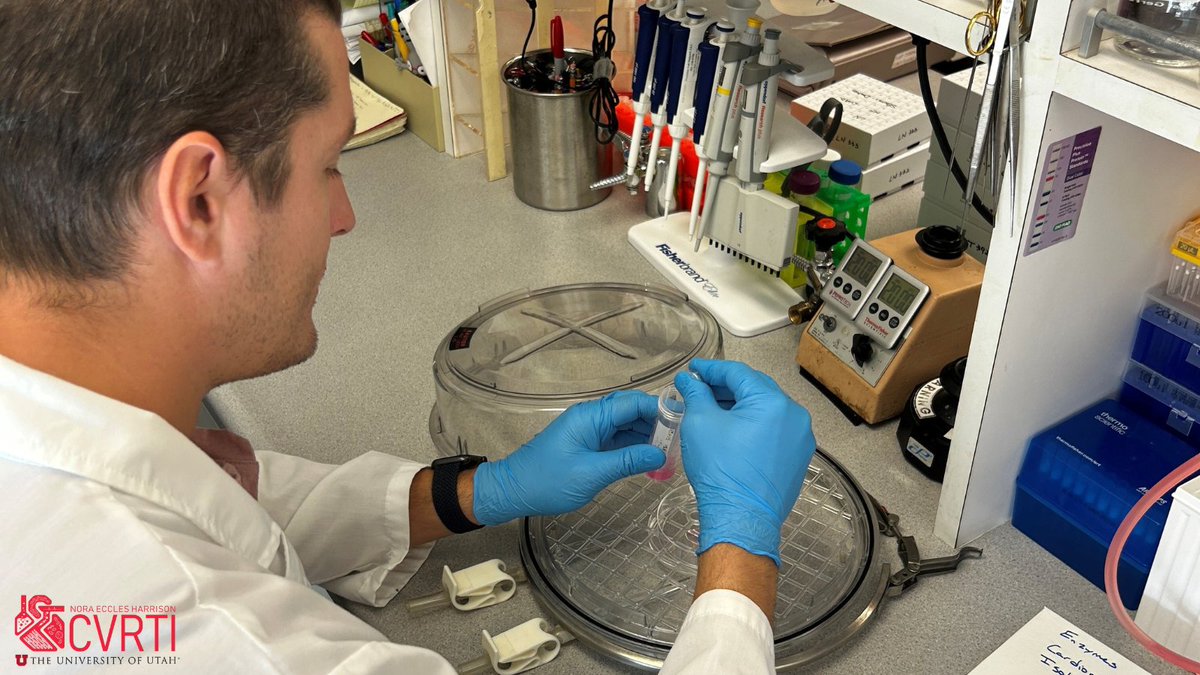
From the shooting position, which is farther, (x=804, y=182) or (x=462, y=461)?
(x=804, y=182)

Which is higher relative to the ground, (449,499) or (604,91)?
(604,91)

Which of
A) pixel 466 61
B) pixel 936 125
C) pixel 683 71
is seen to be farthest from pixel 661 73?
pixel 466 61

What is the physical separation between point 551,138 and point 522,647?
3.50ft

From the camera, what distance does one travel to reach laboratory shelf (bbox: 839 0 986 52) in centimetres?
99

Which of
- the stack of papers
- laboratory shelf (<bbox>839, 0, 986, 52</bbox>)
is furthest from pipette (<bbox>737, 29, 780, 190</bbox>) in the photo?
the stack of papers

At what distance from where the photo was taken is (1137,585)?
3.71 feet

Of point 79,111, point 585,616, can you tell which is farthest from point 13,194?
point 585,616

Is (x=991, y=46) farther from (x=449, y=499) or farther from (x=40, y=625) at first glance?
(x=40, y=625)

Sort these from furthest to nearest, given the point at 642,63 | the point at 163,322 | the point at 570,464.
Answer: the point at 642,63 → the point at 570,464 → the point at 163,322

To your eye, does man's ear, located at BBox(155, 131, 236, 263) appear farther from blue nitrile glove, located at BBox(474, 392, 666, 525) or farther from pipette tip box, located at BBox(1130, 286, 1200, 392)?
pipette tip box, located at BBox(1130, 286, 1200, 392)

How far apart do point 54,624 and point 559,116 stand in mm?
1325

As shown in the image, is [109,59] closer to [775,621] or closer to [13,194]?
[13,194]

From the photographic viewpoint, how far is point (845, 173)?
1.64 meters

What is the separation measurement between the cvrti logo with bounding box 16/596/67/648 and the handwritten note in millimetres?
840
